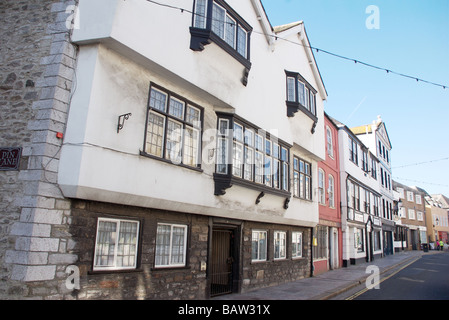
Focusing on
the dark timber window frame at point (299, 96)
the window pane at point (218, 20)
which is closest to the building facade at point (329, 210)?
the dark timber window frame at point (299, 96)

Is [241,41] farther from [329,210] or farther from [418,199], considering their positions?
[418,199]

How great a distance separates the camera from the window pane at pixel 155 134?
8.48 meters

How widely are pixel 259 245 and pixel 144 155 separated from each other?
7.29 metres

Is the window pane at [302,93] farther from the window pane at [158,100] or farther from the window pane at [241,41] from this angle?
the window pane at [158,100]

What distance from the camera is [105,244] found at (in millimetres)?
7516

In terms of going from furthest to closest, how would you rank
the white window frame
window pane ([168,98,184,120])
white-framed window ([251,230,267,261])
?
the white window frame → white-framed window ([251,230,267,261]) → window pane ([168,98,184,120])

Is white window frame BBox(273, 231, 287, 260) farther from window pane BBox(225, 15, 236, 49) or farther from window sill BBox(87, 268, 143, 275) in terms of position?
window pane BBox(225, 15, 236, 49)

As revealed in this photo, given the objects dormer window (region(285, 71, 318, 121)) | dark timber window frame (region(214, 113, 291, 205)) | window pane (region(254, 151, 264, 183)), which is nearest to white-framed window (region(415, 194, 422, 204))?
dormer window (region(285, 71, 318, 121))

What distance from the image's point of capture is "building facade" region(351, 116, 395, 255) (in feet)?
118

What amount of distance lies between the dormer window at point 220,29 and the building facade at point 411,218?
140ft

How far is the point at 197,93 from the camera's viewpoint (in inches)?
390

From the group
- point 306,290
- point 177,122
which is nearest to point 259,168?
point 177,122

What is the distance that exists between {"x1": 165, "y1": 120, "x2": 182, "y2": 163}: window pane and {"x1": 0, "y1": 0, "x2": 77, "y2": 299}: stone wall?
2.66 m
